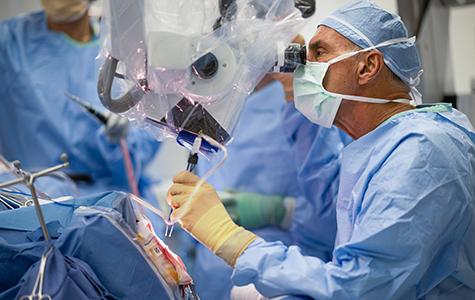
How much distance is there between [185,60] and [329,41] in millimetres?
386

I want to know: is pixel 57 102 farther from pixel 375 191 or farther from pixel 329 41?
pixel 375 191

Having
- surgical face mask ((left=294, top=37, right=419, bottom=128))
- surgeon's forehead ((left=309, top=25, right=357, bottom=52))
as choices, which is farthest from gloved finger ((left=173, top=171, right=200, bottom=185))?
surgeon's forehead ((left=309, top=25, right=357, bottom=52))

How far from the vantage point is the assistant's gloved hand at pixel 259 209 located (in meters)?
2.15

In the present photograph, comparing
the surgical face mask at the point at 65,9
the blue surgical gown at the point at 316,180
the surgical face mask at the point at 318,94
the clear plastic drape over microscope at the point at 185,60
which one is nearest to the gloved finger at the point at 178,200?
the clear plastic drape over microscope at the point at 185,60

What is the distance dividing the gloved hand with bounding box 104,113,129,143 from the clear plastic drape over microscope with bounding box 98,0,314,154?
925mm

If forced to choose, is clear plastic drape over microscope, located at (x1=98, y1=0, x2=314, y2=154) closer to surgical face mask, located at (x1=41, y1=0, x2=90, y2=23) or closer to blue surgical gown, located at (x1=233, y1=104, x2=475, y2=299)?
blue surgical gown, located at (x1=233, y1=104, x2=475, y2=299)

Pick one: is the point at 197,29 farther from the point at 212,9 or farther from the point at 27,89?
the point at 27,89

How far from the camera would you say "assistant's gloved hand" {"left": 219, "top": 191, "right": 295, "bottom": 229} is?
7.05 feet

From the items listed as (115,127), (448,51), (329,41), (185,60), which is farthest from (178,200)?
(448,51)

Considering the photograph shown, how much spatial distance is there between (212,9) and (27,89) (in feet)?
4.62

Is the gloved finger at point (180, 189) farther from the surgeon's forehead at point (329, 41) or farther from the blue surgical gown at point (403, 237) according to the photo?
the surgeon's forehead at point (329, 41)

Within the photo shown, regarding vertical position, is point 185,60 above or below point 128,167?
above

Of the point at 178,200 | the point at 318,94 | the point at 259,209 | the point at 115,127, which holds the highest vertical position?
the point at 318,94

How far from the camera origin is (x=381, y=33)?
141 centimetres
